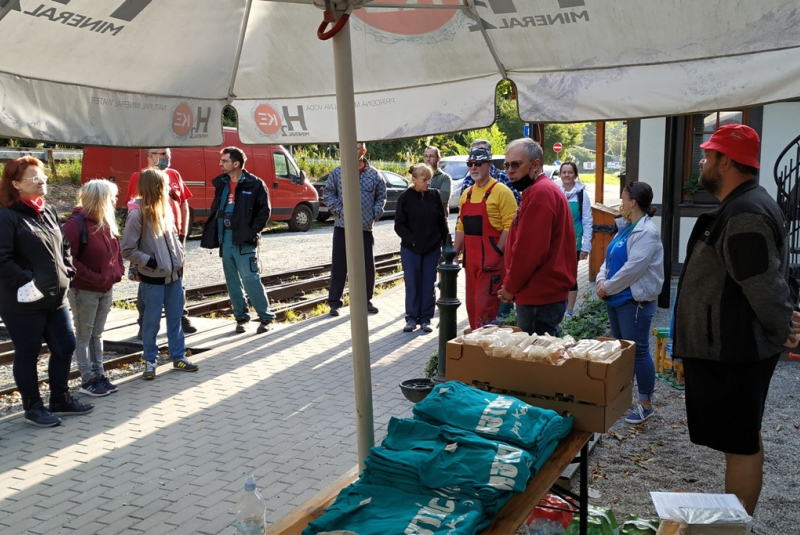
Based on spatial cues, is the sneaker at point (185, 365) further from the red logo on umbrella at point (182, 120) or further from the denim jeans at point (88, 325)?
the red logo on umbrella at point (182, 120)

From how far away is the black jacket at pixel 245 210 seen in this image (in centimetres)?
855

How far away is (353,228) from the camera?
3.09 metres

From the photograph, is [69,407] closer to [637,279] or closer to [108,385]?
[108,385]

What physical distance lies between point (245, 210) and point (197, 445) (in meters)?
3.67

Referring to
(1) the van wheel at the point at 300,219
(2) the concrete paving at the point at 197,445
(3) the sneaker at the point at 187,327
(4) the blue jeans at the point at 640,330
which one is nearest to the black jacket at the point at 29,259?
(2) the concrete paving at the point at 197,445

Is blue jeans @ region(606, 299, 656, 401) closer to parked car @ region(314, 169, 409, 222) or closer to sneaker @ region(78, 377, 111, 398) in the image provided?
sneaker @ region(78, 377, 111, 398)

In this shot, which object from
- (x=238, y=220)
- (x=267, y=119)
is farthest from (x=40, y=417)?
(x=267, y=119)

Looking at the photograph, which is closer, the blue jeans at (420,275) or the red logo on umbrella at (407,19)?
the red logo on umbrella at (407,19)

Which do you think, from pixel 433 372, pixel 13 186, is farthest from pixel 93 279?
pixel 433 372

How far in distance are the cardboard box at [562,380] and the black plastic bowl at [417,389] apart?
93.3 inches

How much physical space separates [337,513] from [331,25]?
1.95m

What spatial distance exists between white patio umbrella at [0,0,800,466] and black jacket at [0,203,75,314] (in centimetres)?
259

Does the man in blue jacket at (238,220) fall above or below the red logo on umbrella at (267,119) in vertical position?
below

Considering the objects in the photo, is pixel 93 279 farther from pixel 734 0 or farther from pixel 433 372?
pixel 734 0
